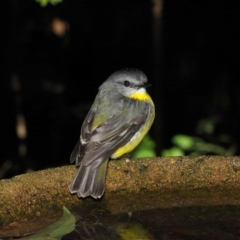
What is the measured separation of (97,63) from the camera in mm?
9688

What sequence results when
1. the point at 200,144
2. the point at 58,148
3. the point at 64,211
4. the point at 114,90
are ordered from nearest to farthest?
the point at 64,211
the point at 114,90
the point at 200,144
the point at 58,148

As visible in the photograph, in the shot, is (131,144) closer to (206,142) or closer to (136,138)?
(136,138)

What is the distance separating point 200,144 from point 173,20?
1.75m

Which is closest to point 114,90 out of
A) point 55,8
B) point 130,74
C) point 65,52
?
point 130,74

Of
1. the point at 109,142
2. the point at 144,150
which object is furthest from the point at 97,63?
the point at 109,142

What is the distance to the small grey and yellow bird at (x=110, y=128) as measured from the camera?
17.0 feet

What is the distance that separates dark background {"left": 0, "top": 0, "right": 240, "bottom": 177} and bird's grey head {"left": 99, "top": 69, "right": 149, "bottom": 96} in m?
1.87

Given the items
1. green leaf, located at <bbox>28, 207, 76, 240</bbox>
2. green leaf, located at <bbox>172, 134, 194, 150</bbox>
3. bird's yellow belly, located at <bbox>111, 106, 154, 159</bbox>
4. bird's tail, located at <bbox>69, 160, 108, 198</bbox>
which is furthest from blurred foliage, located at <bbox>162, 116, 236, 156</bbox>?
green leaf, located at <bbox>28, 207, 76, 240</bbox>

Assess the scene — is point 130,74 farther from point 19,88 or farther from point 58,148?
point 58,148

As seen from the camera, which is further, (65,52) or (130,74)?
(65,52)

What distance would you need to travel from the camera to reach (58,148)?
944cm

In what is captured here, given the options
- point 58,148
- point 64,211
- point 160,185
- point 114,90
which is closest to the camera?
point 64,211

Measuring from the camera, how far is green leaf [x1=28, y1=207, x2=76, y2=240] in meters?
4.43

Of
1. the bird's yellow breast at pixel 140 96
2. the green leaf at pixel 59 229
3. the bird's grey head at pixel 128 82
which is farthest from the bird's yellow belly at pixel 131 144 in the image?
the green leaf at pixel 59 229
